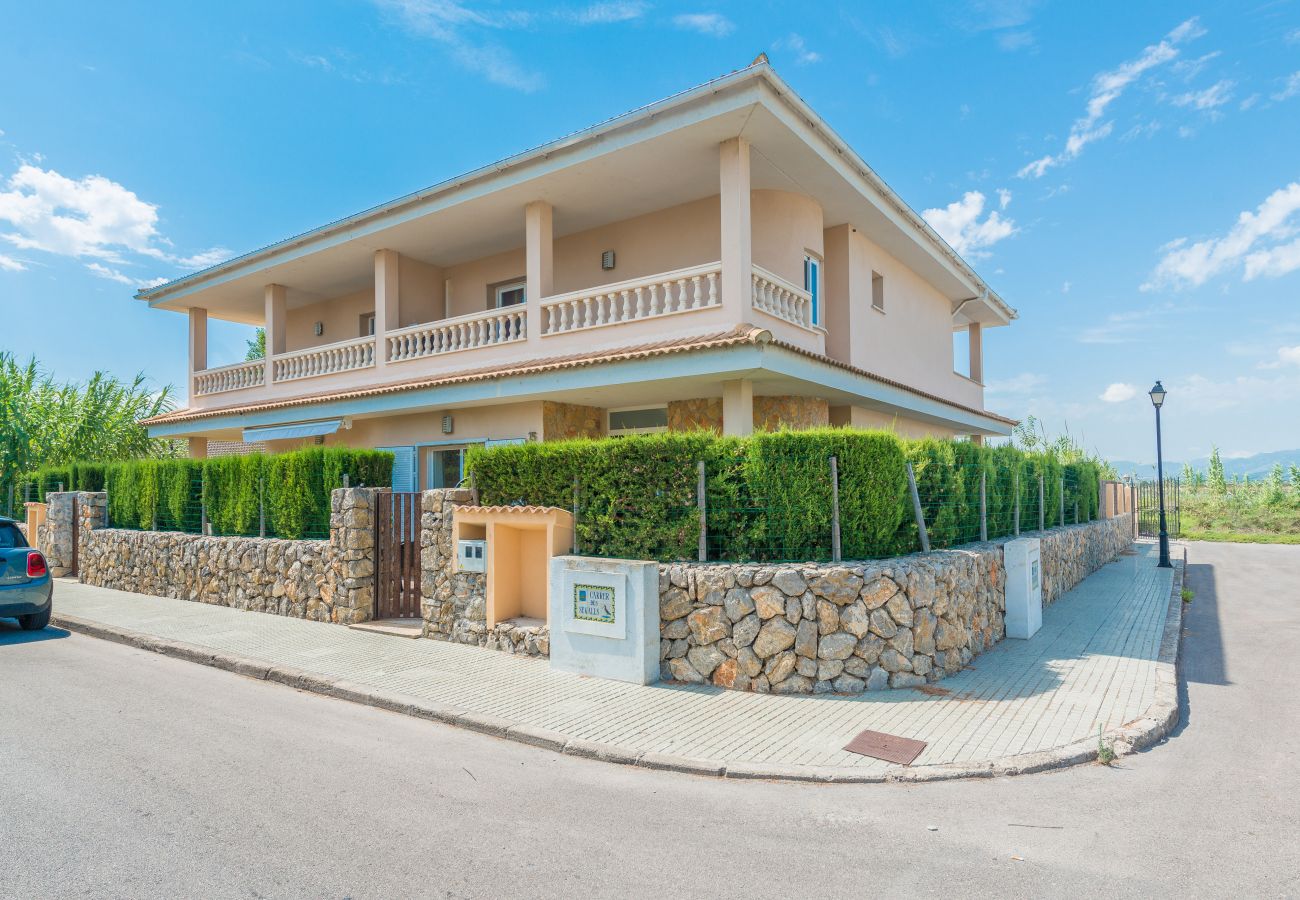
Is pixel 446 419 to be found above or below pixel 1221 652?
above

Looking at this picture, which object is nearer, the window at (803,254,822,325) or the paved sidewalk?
the paved sidewalk

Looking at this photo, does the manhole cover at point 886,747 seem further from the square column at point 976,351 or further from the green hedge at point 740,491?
the square column at point 976,351

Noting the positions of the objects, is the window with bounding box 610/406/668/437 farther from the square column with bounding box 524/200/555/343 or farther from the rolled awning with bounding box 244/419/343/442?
the rolled awning with bounding box 244/419/343/442

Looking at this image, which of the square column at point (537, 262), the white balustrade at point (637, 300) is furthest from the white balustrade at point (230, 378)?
the white balustrade at point (637, 300)

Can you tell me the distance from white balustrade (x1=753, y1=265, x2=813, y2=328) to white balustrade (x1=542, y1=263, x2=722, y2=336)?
63cm

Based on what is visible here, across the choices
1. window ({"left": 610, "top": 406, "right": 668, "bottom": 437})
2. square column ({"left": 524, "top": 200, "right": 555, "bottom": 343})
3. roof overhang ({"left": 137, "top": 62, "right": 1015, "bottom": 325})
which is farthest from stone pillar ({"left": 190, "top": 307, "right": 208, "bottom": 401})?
window ({"left": 610, "top": 406, "right": 668, "bottom": 437})

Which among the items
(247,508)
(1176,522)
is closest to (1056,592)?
(247,508)

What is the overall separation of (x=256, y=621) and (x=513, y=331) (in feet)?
21.6

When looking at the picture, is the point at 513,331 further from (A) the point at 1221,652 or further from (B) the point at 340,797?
(A) the point at 1221,652

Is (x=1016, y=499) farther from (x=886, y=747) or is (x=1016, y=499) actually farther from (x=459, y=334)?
(x=459, y=334)

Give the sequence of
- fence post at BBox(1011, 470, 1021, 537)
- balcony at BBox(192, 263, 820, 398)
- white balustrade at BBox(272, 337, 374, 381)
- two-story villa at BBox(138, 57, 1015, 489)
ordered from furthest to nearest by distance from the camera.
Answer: white balustrade at BBox(272, 337, 374, 381)
fence post at BBox(1011, 470, 1021, 537)
balcony at BBox(192, 263, 820, 398)
two-story villa at BBox(138, 57, 1015, 489)

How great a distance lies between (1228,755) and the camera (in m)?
5.56

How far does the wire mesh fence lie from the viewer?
24.5 feet

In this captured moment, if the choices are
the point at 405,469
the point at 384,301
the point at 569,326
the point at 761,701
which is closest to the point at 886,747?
the point at 761,701
